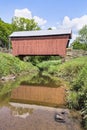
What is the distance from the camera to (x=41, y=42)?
3459 cm

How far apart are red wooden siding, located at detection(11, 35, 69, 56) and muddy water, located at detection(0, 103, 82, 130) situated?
22127 mm

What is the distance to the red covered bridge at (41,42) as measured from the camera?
33531 mm

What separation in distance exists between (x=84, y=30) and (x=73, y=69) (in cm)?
4582

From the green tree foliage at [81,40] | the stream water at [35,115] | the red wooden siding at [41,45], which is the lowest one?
the green tree foliage at [81,40]

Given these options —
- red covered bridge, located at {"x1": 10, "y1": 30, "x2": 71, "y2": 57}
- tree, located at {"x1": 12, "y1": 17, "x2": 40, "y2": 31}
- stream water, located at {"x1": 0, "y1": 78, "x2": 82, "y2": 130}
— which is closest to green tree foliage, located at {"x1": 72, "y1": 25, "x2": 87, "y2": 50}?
tree, located at {"x1": 12, "y1": 17, "x2": 40, "y2": 31}

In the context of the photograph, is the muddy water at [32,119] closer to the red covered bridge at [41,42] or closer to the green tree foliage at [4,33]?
the red covered bridge at [41,42]

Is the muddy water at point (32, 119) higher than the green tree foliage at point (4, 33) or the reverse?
higher

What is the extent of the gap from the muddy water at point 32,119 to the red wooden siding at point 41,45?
22127mm

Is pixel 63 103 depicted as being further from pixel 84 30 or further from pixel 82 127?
pixel 84 30

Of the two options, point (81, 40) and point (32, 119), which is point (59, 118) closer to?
point (32, 119)

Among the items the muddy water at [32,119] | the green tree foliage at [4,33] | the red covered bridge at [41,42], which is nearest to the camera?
the muddy water at [32,119]

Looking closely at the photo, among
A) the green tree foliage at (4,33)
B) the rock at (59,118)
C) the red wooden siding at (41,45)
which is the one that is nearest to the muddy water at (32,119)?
the rock at (59,118)

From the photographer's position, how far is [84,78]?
12.3 metres

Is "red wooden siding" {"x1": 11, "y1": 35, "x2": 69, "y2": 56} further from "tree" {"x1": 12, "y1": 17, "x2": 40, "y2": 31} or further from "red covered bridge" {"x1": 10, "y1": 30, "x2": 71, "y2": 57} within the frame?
"tree" {"x1": 12, "y1": 17, "x2": 40, "y2": 31}
